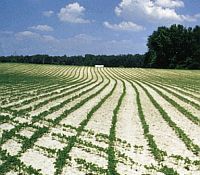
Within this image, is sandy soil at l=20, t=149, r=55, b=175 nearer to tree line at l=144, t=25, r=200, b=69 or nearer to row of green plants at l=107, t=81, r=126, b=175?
row of green plants at l=107, t=81, r=126, b=175

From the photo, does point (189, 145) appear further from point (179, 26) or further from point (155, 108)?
point (179, 26)

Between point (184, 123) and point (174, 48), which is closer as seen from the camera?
point (184, 123)

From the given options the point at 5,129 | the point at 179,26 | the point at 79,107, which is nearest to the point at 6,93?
the point at 79,107

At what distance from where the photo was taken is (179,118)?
2420cm

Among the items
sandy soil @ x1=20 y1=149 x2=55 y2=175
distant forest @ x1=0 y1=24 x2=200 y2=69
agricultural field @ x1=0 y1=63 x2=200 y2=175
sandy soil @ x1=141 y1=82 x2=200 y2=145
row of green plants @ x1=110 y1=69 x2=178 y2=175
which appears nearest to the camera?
sandy soil @ x1=20 y1=149 x2=55 y2=175

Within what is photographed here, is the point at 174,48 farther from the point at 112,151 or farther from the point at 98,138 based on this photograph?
the point at 112,151

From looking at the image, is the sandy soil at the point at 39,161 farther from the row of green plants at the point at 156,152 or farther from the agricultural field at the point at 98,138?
the row of green plants at the point at 156,152

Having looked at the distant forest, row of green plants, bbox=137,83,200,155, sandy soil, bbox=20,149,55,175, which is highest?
the distant forest

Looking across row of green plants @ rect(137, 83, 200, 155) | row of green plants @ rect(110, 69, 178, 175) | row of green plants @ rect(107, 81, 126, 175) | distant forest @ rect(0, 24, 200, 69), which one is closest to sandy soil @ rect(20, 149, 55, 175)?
row of green plants @ rect(107, 81, 126, 175)

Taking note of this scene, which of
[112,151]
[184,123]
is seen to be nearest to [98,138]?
[112,151]

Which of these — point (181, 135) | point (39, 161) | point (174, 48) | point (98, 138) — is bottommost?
point (39, 161)

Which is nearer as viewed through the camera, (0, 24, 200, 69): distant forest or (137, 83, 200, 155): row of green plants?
(137, 83, 200, 155): row of green plants

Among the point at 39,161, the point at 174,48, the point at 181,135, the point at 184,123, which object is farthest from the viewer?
the point at 174,48

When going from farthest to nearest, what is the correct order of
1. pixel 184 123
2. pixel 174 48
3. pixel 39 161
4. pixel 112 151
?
pixel 174 48
pixel 184 123
pixel 112 151
pixel 39 161
